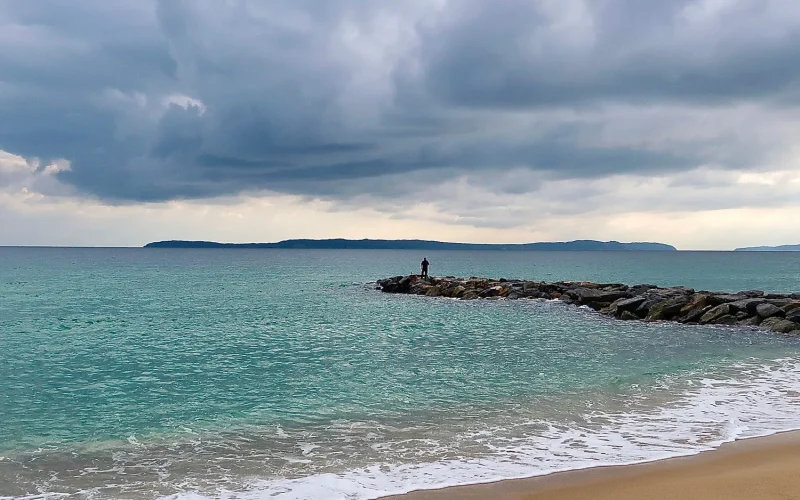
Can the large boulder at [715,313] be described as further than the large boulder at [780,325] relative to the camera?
Yes

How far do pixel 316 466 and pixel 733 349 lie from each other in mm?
18601

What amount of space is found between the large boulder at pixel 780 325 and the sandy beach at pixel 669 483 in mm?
20156

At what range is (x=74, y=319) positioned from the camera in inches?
1346

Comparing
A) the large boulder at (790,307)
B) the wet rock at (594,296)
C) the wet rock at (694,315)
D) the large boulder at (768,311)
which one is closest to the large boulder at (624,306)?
the wet rock at (694,315)

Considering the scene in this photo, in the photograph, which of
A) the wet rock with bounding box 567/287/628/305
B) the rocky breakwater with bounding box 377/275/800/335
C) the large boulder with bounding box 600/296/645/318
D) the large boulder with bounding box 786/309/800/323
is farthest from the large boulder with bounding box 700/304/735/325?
the wet rock with bounding box 567/287/628/305

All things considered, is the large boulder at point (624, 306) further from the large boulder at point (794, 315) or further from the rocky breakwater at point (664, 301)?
the large boulder at point (794, 315)

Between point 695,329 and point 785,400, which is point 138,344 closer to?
point 785,400

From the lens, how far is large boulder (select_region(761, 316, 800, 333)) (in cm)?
2694

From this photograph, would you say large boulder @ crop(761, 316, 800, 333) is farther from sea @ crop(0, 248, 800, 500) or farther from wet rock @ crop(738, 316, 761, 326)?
sea @ crop(0, 248, 800, 500)

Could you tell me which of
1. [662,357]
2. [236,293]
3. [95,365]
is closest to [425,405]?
[662,357]

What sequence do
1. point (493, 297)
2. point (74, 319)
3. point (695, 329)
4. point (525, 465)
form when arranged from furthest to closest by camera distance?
1. point (493, 297)
2. point (74, 319)
3. point (695, 329)
4. point (525, 465)

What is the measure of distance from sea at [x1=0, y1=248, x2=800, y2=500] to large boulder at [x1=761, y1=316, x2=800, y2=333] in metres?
1.20

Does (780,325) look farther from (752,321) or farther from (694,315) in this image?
(694,315)

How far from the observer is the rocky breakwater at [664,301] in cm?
2936
